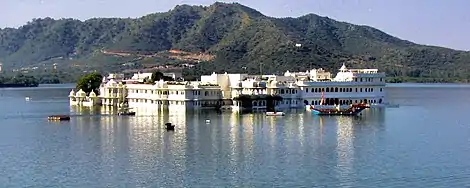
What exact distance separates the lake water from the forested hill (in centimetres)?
5850

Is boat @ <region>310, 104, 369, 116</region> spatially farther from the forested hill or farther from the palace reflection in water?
the forested hill

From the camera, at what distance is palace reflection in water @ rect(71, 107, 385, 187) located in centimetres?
2139

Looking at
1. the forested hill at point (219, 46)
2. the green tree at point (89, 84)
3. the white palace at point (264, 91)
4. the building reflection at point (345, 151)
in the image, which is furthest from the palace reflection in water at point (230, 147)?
the forested hill at point (219, 46)

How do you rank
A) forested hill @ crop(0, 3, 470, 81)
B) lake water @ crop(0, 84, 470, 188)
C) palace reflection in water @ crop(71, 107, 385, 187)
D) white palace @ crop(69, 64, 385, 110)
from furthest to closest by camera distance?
forested hill @ crop(0, 3, 470, 81) < white palace @ crop(69, 64, 385, 110) < palace reflection in water @ crop(71, 107, 385, 187) < lake water @ crop(0, 84, 470, 188)

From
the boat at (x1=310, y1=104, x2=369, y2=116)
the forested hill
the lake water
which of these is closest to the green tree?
the lake water

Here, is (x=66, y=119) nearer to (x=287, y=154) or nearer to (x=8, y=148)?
(x=8, y=148)

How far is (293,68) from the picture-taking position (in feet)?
314

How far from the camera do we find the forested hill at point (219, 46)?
353 ft

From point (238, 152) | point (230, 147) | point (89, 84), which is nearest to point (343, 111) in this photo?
point (230, 147)

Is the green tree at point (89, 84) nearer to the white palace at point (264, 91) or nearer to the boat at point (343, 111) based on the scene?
the white palace at point (264, 91)

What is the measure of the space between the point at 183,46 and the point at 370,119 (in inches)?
3720

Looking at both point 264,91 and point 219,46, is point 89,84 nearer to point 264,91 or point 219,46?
point 264,91

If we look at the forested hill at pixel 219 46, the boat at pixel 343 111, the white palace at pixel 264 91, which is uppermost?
the forested hill at pixel 219 46

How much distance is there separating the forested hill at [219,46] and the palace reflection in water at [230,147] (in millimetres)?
56322
